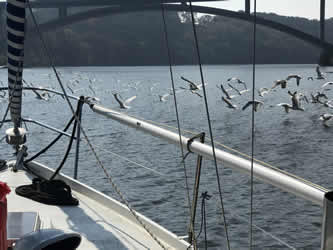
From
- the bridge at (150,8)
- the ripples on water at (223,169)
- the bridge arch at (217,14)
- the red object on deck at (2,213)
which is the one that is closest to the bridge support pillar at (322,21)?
the bridge at (150,8)

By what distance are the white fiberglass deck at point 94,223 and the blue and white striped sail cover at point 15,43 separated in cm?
70

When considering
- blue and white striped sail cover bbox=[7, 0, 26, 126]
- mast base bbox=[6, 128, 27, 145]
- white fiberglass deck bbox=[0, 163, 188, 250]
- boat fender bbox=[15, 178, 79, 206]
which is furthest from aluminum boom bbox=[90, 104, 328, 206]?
mast base bbox=[6, 128, 27, 145]

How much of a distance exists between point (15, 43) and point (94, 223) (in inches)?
54.8

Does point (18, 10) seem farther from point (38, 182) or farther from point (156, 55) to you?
point (156, 55)

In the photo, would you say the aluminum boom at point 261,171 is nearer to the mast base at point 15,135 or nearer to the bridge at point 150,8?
the mast base at point 15,135

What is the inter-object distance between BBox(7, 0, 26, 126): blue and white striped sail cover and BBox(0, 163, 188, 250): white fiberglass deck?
2.28 feet

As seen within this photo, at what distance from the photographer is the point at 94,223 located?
291 cm

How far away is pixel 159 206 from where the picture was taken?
32.7 ft

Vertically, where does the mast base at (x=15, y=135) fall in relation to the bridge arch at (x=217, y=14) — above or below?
below

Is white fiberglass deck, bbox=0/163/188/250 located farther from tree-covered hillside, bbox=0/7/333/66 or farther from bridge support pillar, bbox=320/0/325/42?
tree-covered hillside, bbox=0/7/333/66

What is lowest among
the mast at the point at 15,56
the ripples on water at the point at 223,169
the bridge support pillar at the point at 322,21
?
the ripples on water at the point at 223,169

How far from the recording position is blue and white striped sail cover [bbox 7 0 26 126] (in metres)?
3.39

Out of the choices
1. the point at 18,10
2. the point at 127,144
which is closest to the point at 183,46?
the point at 127,144

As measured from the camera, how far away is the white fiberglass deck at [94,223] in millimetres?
2568
